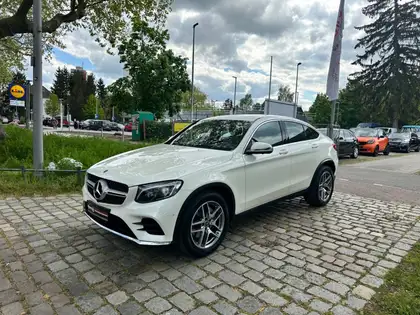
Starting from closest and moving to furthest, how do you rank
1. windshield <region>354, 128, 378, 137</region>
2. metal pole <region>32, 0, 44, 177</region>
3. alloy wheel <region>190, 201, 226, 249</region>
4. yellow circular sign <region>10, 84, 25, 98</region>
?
1. alloy wheel <region>190, 201, 226, 249</region>
2. metal pole <region>32, 0, 44, 177</region>
3. yellow circular sign <region>10, 84, 25, 98</region>
4. windshield <region>354, 128, 378, 137</region>

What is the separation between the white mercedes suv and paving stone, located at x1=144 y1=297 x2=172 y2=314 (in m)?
0.55

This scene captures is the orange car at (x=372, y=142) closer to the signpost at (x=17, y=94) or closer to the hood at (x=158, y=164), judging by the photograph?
the hood at (x=158, y=164)

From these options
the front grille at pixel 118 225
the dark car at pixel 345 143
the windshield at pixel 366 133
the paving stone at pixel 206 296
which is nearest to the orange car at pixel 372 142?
the windshield at pixel 366 133

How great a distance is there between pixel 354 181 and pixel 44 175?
25.5 feet

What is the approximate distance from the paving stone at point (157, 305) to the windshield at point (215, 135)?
195cm

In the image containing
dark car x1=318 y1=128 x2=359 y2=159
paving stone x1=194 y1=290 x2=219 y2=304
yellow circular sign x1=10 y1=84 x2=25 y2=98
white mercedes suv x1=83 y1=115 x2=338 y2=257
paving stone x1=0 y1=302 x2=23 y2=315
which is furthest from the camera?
dark car x1=318 y1=128 x2=359 y2=159

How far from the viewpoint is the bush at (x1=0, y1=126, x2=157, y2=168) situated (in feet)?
26.0

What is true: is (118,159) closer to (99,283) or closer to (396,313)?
(99,283)

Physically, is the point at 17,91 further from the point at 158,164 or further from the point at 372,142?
the point at 372,142

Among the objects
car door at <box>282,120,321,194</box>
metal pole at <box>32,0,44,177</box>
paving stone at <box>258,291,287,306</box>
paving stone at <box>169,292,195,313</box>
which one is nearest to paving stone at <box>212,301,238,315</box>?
paving stone at <box>169,292,195,313</box>

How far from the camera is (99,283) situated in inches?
116

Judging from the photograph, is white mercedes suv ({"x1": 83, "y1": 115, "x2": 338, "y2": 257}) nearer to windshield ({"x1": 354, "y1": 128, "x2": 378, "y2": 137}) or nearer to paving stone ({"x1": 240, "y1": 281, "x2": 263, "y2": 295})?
paving stone ({"x1": 240, "y1": 281, "x2": 263, "y2": 295})

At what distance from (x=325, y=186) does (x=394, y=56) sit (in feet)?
132

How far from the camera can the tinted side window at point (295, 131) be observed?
4924mm
